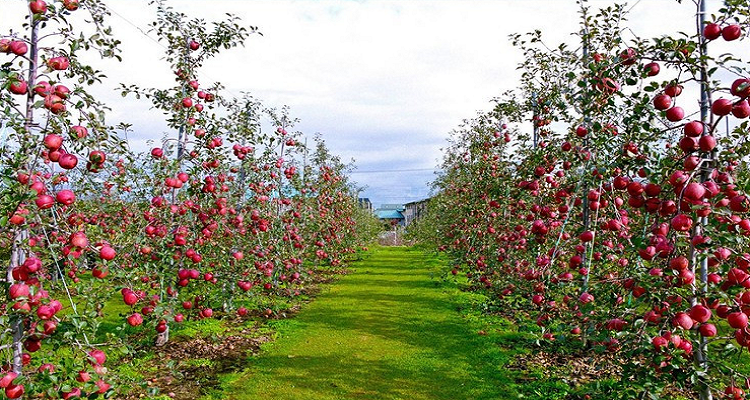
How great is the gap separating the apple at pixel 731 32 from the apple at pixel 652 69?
0.34m

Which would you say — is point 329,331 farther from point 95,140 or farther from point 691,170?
point 691,170

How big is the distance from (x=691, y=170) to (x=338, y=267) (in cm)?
1359

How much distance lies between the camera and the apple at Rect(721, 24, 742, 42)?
2639 mm

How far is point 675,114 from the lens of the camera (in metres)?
2.74

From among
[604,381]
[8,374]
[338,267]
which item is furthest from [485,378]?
[338,267]

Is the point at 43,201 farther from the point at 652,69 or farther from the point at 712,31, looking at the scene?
the point at 712,31

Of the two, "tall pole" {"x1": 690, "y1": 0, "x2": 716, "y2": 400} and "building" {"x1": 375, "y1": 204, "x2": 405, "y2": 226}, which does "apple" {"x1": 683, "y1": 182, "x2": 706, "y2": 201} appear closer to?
"tall pole" {"x1": 690, "y1": 0, "x2": 716, "y2": 400}

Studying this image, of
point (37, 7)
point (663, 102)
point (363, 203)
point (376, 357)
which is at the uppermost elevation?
point (363, 203)

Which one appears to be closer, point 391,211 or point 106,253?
point 106,253

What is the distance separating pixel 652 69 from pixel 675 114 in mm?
339

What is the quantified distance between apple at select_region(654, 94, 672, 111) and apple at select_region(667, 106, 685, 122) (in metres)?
0.03

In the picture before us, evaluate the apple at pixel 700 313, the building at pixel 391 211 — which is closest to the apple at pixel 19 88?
the apple at pixel 700 313

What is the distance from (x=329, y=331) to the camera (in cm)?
794

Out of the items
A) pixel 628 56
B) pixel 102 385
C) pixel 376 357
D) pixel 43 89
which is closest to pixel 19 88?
pixel 43 89
